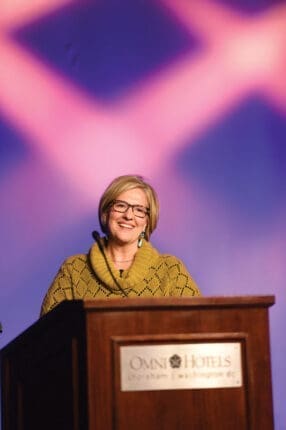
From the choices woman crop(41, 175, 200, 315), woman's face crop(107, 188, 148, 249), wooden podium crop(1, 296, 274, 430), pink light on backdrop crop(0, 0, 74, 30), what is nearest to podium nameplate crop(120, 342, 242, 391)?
wooden podium crop(1, 296, 274, 430)

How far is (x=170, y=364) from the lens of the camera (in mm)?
2590

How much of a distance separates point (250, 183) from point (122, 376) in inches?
87.5

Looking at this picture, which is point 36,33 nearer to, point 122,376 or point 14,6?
point 14,6

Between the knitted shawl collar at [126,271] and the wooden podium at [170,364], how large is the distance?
1.10 metres

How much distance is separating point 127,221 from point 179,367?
4.41 ft

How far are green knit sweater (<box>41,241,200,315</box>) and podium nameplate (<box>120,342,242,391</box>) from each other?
1153 mm

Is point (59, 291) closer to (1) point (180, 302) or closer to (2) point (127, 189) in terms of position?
(2) point (127, 189)

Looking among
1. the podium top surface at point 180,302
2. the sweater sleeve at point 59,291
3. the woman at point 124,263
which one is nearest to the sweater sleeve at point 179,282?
the woman at point 124,263

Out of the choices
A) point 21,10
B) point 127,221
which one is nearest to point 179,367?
point 127,221

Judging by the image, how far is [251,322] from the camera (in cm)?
265

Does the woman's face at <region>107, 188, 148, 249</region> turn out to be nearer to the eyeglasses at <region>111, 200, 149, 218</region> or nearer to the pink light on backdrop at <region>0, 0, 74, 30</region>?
the eyeglasses at <region>111, 200, 149, 218</region>

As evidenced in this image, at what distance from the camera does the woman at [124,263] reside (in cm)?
380

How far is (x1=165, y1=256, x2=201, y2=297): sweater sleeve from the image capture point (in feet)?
12.5

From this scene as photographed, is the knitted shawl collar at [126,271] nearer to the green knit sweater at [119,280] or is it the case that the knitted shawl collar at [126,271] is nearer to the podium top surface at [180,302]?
the green knit sweater at [119,280]
